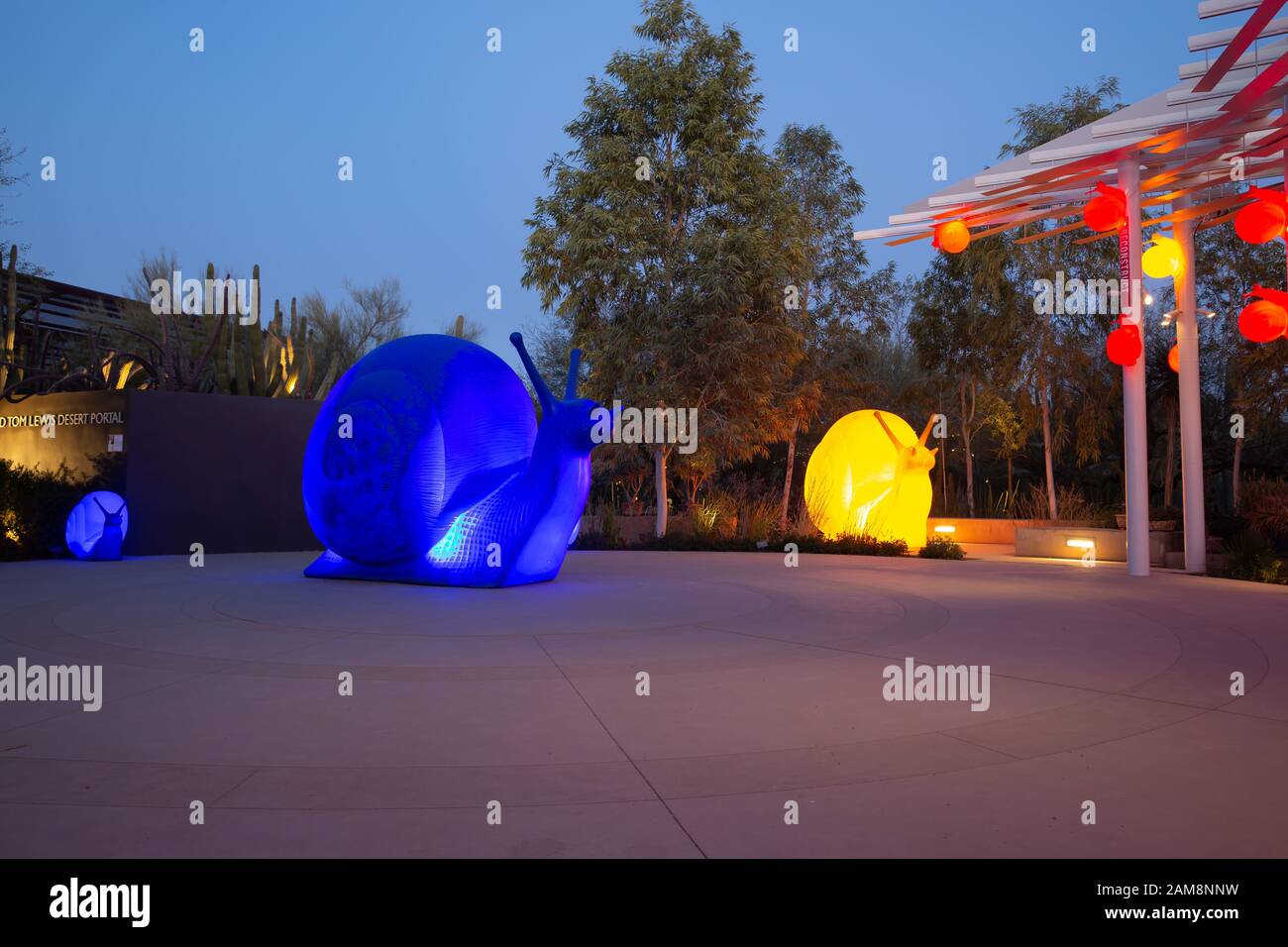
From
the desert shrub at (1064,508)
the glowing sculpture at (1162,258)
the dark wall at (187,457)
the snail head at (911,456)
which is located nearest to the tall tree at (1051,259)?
the desert shrub at (1064,508)

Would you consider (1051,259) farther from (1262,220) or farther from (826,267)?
(1262,220)

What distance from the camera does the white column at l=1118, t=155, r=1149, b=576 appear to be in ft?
40.8

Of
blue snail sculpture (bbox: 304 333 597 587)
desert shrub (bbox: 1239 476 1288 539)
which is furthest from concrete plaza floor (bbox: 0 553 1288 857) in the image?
desert shrub (bbox: 1239 476 1288 539)

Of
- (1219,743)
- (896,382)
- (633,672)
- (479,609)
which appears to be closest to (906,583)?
(479,609)

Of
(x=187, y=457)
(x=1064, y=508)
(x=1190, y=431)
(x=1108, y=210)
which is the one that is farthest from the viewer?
(x=1064, y=508)

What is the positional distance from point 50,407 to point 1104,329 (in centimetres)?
2230

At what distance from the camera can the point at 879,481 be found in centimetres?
1758

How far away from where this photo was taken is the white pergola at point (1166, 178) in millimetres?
11023

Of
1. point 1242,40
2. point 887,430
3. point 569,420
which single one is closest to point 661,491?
point 887,430

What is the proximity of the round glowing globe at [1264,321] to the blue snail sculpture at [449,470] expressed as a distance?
6.83 metres

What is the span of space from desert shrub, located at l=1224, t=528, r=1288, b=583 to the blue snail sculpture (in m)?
8.46

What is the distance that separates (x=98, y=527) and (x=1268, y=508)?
16882 mm

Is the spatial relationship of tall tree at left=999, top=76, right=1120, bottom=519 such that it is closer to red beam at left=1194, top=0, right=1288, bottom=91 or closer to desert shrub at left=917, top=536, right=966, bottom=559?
desert shrub at left=917, top=536, right=966, bottom=559

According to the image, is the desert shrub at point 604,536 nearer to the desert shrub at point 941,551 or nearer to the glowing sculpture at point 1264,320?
the desert shrub at point 941,551
